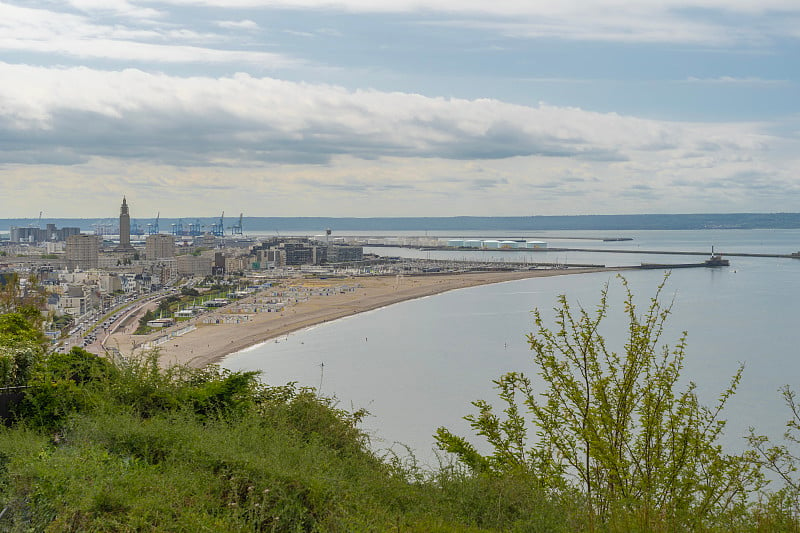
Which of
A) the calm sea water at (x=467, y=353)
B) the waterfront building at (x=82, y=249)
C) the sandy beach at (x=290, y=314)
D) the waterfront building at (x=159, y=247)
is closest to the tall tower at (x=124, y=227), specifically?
the waterfront building at (x=159, y=247)

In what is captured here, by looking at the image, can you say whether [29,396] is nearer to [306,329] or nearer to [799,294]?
[306,329]

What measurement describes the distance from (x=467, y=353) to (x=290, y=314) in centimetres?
1599

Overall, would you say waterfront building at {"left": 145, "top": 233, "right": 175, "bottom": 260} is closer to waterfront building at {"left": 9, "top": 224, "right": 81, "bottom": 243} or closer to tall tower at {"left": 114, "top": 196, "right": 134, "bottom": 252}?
tall tower at {"left": 114, "top": 196, "right": 134, "bottom": 252}

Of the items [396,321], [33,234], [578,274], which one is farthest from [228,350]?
[33,234]

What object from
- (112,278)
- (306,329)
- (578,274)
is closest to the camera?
(306,329)

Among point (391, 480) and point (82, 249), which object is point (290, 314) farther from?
point (82, 249)

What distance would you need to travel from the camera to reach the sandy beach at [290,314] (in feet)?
87.2

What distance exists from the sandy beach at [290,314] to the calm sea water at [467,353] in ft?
4.36

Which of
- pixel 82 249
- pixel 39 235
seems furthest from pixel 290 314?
pixel 39 235

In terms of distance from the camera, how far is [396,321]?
1419 inches

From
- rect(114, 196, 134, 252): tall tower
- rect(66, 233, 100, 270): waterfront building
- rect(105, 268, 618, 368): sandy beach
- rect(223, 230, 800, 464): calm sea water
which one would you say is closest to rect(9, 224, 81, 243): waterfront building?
rect(114, 196, 134, 252): tall tower

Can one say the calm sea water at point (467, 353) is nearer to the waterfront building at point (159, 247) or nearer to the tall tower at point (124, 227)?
the waterfront building at point (159, 247)

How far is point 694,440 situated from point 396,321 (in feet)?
105

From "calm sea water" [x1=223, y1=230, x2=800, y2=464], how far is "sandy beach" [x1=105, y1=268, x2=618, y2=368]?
1.33 m
